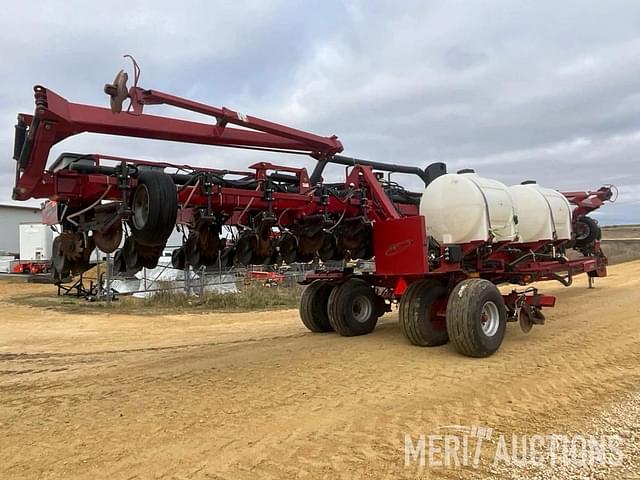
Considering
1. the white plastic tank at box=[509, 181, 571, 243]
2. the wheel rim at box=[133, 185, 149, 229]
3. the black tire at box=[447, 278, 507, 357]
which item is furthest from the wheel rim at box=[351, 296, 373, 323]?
the wheel rim at box=[133, 185, 149, 229]

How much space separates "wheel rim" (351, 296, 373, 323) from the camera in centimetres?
959

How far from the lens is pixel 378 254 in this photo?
28.9 feet

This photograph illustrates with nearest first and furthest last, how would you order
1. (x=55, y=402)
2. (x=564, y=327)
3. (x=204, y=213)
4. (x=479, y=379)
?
(x=55, y=402) < (x=479, y=379) < (x=204, y=213) < (x=564, y=327)

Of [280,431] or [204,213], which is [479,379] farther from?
[204,213]

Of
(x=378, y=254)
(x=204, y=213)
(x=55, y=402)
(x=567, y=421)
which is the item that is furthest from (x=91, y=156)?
(x=567, y=421)

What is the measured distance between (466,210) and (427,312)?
172 cm

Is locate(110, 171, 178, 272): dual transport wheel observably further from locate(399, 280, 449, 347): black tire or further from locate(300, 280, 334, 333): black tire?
locate(300, 280, 334, 333): black tire

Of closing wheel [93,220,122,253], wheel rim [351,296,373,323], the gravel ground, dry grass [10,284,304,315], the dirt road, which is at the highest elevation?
closing wheel [93,220,122,253]

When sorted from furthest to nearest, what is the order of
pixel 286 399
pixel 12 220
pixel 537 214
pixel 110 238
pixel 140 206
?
pixel 12 220 → pixel 537 214 → pixel 110 238 → pixel 140 206 → pixel 286 399

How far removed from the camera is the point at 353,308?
9.56m

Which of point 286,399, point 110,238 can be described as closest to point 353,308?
point 286,399

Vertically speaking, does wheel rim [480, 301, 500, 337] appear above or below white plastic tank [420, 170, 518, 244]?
below

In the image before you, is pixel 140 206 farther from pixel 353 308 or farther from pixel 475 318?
pixel 353 308

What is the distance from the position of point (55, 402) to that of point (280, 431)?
270 centimetres
